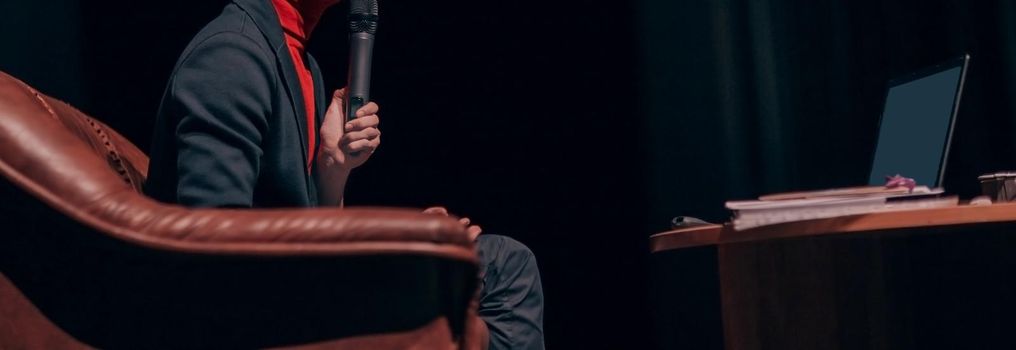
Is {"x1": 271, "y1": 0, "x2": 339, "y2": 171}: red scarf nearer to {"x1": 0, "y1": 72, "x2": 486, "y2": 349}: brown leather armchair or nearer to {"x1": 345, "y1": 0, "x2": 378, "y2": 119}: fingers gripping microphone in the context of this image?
{"x1": 345, "y1": 0, "x2": 378, "y2": 119}: fingers gripping microphone

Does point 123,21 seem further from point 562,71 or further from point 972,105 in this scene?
point 972,105

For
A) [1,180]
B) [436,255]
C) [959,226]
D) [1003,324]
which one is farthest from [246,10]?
[1003,324]

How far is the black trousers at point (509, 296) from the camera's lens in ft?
5.74

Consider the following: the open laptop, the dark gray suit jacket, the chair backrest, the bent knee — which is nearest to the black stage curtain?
the open laptop

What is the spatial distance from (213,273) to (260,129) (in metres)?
0.45

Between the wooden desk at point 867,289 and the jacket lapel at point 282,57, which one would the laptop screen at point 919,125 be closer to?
the wooden desk at point 867,289

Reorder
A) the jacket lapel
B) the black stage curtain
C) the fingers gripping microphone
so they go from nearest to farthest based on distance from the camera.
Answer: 1. the jacket lapel
2. the fingers gripping microphone
3. the black stage curtain

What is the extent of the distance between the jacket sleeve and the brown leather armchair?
24 cm

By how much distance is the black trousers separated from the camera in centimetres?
175

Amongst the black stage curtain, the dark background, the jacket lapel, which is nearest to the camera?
the jacket lapel

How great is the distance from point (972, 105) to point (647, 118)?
0.83 m

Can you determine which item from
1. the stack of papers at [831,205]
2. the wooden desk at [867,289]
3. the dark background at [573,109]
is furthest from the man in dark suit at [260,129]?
the dark background at [573,109]

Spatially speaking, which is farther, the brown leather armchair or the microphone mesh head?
the microphone mesh head

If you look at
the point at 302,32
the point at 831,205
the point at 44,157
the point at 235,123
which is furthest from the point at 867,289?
the point at 44,157
